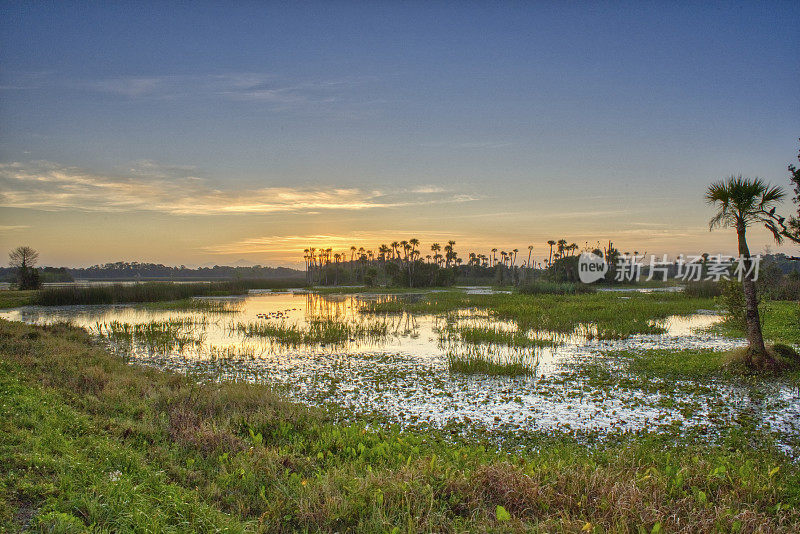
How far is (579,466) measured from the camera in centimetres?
615

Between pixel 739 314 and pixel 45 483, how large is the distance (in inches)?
761

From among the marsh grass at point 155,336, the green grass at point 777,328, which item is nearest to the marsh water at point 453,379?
the marsh grass at point 155,336

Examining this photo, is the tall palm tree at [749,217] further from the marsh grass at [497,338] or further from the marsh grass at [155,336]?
the marsh grass at [155,336]

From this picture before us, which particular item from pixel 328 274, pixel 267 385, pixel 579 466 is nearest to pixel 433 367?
pixel 267 385

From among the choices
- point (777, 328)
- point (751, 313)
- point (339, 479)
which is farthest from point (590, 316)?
point (339, 479)

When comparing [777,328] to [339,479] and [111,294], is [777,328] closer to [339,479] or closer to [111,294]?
[339,479]

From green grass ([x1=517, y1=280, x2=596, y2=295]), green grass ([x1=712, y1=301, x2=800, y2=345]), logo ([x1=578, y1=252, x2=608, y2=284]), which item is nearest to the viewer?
green grass ([x1=712, y1=301, x2=800, y2=345])

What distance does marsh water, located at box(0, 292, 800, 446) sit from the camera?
31.9 feet

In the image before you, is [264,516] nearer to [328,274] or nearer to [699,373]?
[699,373]

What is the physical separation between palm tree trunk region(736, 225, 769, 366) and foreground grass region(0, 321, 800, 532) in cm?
685

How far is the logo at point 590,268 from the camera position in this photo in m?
81.4

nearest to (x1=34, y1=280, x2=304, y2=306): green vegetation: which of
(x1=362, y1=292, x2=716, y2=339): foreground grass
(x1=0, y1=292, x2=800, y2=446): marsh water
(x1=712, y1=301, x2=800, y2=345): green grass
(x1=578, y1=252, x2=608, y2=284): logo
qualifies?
(x1=0, y1=292, x2=800, y2=446): marsh water

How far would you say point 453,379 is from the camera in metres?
13.5

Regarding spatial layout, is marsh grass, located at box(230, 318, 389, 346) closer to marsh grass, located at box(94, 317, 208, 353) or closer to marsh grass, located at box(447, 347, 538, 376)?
marsh grass, located at box(94, 317, 208, 353)
